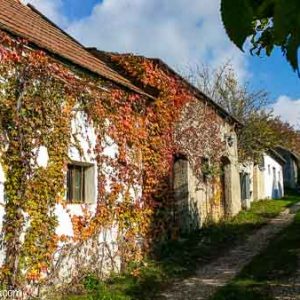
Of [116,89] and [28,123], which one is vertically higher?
[116,89]

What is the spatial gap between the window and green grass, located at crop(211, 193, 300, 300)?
298cm

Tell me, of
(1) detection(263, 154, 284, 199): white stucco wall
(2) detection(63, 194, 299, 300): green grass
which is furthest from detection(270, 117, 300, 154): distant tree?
(2) detection(63, 194, 299, 300): green grass

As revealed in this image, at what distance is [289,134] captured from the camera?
46.4 metres

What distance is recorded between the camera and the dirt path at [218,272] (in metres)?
8.13

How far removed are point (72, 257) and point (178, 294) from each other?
1905 millimetres

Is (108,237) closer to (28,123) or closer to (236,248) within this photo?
(28,123)

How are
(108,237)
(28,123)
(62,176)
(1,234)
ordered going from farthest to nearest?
(108,237), (62,176), (28,123), (1,234)

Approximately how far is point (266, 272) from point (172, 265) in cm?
198

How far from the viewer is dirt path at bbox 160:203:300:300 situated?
8133mm

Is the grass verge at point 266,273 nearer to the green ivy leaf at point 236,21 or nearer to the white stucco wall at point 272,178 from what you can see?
the green ivy leaf at point 236,21

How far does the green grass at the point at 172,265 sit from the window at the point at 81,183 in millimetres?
1455

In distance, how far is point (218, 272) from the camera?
9.79 m

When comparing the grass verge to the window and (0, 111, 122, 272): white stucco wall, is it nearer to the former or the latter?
(0, 111, 122, 272): white stucco wall

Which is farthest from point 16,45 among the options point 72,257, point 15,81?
point 72,257
